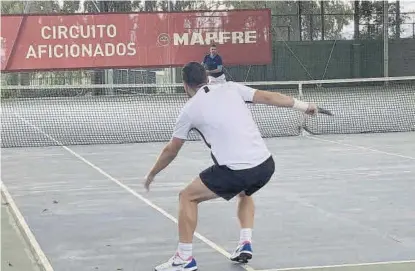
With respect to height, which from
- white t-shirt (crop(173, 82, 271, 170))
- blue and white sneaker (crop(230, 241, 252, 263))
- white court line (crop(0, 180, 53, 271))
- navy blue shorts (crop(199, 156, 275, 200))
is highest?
white t-shirt (crop(173, 82, 271, 170))

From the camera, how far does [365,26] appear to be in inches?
1670

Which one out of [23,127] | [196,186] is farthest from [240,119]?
[23,127]

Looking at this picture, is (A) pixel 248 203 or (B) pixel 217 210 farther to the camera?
(B) pixel 217 210

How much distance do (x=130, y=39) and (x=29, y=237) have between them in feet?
39.8

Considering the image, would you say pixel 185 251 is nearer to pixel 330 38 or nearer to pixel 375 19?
pixel 330 38

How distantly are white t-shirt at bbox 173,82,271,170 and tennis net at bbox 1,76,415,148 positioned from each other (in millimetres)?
8212

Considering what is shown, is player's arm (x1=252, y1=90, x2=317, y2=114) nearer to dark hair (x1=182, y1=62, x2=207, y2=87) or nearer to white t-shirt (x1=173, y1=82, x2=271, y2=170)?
white t-shirt (x1=173, y1=82, x2=271, y2=170)

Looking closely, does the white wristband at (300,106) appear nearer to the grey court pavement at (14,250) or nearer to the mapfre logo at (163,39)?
the grey court pavement at (14,250)

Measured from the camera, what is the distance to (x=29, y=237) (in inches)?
258

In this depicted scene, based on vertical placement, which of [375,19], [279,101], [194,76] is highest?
[375,19]

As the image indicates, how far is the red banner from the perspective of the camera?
17531 millimetres

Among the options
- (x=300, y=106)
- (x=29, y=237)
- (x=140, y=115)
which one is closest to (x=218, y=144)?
(x=300, y=106)

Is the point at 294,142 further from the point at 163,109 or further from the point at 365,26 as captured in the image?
the point at 365,26

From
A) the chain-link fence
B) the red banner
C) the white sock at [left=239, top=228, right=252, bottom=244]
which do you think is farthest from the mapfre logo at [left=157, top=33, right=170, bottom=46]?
the chain-link fence
